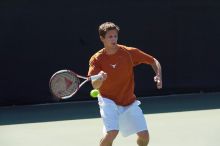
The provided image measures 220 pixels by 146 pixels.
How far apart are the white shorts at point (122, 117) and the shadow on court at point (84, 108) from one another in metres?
2.45

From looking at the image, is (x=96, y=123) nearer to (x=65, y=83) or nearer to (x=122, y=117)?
(x=122, y=117)

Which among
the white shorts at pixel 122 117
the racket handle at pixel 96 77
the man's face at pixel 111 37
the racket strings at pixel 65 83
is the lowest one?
the white shorts at pixel 122 117

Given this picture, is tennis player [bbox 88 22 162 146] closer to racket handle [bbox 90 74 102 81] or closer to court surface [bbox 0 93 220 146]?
racket handle [bbox 90 74 102 81]

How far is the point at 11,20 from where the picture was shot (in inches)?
325

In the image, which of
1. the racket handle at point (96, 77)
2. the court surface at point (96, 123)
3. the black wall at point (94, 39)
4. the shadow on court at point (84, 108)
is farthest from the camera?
the black wall at point (94, 39)

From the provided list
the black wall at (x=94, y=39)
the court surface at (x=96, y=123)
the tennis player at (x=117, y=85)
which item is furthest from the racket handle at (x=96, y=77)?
the black wall at (x=94, y=39)

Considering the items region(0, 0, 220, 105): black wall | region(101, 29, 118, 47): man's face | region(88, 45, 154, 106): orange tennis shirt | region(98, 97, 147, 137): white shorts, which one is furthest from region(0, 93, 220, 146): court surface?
region(101, 29, 118, 47): man's face

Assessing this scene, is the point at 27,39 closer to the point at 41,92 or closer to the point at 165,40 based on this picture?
the point at 41,92

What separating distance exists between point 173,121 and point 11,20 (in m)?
2.72

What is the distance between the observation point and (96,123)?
710 cm

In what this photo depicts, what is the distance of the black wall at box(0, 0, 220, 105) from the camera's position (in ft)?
27.3

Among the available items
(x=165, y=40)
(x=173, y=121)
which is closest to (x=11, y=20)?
(x=165, y=40)

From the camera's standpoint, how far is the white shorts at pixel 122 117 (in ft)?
16.1

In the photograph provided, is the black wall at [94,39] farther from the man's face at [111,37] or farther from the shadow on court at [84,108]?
the man's face at [111,37]
